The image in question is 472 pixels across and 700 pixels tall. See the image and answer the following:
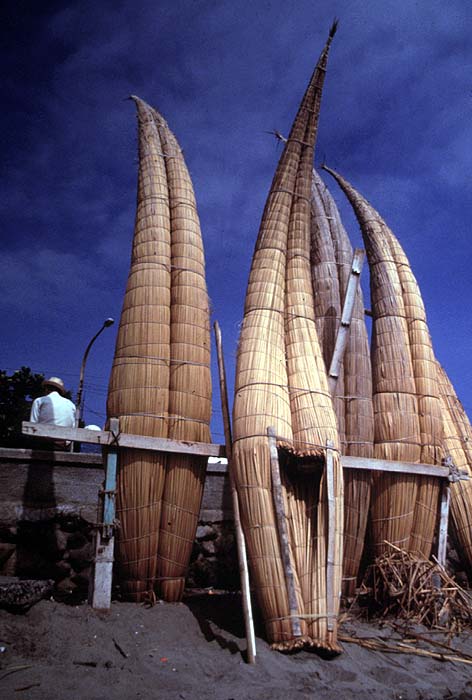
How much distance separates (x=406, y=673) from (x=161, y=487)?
3.03 meters

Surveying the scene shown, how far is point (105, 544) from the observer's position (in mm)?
5504

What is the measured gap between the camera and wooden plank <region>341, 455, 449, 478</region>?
687 centimetres

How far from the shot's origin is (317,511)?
590 cm

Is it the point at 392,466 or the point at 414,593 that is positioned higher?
the point at 392,466

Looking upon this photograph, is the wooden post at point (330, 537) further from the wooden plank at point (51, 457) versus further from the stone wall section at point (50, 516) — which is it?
the wooden plank at point (51, 457)

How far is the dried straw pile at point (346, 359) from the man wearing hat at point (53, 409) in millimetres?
3797

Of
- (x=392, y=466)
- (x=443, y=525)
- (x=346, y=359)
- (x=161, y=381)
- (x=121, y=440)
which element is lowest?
(x=443, y=525)

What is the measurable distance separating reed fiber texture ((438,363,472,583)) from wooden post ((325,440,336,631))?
9.69ft

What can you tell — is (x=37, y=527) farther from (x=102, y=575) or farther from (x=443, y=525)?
(x=443, y=525)

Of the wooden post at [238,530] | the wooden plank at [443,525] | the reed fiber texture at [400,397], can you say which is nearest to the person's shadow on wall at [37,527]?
the wooden post at [238,530]

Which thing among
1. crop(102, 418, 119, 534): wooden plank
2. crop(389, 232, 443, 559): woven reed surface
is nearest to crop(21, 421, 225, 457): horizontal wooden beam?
crop(102, 418, 119, 534): wooden plank

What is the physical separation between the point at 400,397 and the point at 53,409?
16.0 ft

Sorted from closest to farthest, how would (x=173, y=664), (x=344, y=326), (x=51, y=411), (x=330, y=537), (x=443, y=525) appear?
(x=173, y=664), (x=330, y=537), (x=51, y=411), (x=443, y=525), (x=344, y=326)

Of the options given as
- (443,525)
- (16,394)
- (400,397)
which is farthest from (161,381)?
(16,394)
